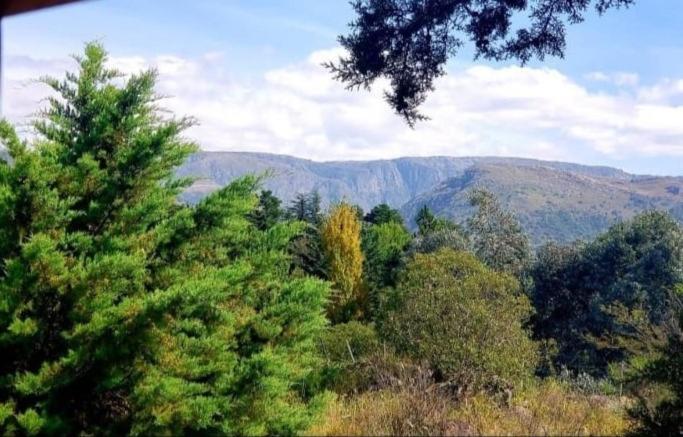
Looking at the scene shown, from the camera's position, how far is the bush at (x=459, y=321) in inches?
533

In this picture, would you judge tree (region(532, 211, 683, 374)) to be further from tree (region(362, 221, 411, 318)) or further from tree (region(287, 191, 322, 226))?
tree (region(287, 191, 322, 226))

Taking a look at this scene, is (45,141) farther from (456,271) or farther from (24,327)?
(456,271)

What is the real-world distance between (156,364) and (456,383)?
2.60 meters

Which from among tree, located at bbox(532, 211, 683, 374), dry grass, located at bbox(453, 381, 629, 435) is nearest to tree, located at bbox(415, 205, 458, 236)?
tree, located at bbox(532, 211, 683, 374)

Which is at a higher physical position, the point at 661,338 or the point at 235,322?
the point at 661,338

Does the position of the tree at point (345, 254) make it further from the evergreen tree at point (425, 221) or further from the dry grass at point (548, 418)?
the dry grass at point (548, 418)

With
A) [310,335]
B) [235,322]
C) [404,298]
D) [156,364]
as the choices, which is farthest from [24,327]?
[404,298]

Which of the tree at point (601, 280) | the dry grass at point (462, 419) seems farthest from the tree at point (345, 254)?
the dry grass at point (462, 419)

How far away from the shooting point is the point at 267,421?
18.0 ft

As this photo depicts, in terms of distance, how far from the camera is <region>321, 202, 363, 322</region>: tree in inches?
1083

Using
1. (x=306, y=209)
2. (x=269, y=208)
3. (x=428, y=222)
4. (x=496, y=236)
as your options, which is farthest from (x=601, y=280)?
(x=306, y=209)

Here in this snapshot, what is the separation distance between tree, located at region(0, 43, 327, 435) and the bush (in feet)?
22.4

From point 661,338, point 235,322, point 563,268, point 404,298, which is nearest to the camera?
point 661,338

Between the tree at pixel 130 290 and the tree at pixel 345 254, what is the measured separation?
20.2 metres
